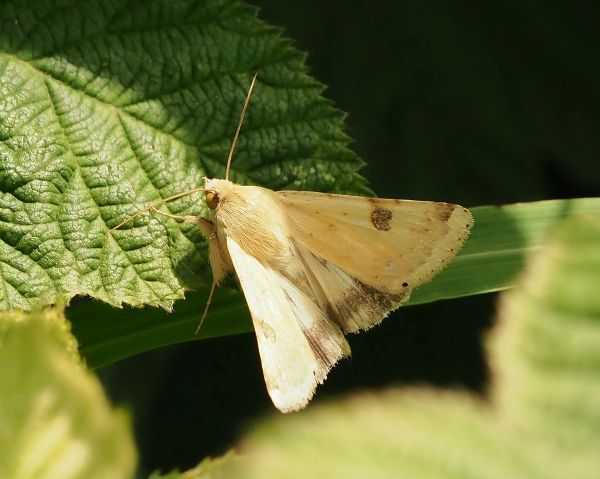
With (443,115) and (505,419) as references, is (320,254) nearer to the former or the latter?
(443,115)

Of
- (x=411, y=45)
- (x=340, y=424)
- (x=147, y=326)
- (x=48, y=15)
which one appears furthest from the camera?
(x=411, y=45)

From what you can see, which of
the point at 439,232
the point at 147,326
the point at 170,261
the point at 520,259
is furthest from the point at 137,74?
the point at 520,259

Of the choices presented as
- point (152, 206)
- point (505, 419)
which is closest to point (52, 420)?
point (505, 419)

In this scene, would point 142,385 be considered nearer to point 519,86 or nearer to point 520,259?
point 520,259

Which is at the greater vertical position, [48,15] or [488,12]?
[48,15]

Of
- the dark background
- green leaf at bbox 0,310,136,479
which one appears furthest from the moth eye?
green leaf at bbox 0,310,136,479

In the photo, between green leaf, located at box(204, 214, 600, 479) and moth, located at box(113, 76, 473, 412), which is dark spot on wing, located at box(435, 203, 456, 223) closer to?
moth, located at box(113, 76, 473, 412)
